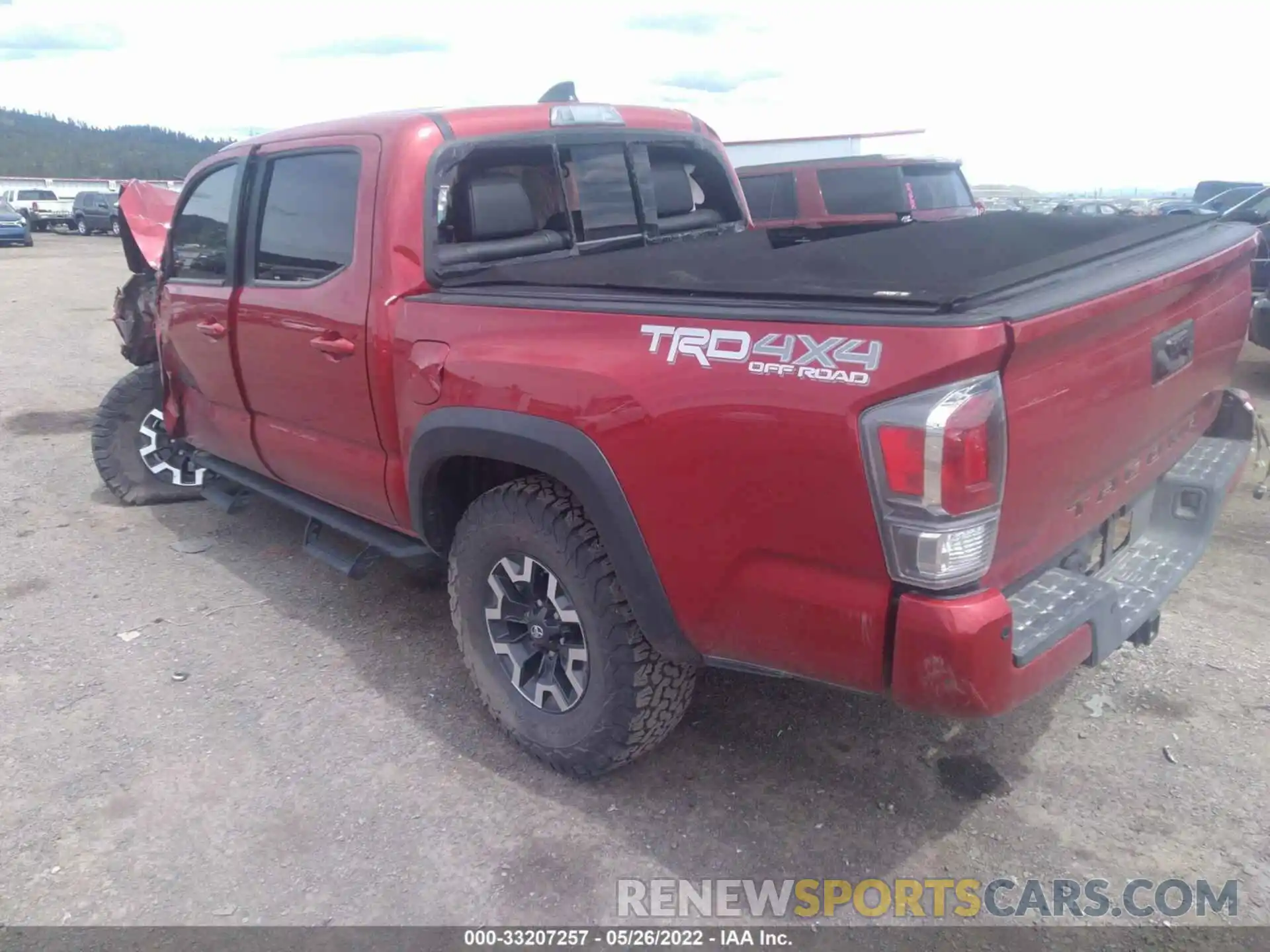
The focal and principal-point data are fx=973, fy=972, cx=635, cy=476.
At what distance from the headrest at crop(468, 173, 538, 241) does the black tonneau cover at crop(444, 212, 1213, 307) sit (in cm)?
15

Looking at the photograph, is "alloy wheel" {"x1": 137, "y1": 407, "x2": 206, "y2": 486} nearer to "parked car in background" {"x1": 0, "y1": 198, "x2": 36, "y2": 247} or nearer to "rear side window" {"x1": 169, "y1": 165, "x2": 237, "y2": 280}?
"rear side window" {"x1": 169, "y1": 165, "x2": 237, "y2": 280}

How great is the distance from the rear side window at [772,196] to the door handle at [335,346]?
7.24 meters

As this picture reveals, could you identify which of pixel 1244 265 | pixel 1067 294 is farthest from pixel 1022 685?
pixel 1244 265

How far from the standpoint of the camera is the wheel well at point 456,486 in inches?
130

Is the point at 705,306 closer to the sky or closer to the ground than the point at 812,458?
closer to the sky

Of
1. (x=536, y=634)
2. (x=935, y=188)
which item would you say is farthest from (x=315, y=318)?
(x=935, y=188)

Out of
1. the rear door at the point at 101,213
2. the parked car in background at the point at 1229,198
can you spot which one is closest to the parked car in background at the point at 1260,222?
the parked car in background at the point at 1229,198

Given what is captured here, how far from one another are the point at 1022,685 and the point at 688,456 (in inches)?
37.5

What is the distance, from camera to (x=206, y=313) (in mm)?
4363

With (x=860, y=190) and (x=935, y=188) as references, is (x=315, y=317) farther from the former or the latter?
(x=935, y=188)

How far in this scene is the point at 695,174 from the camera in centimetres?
448

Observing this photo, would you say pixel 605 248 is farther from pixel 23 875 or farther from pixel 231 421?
pixel 23 875

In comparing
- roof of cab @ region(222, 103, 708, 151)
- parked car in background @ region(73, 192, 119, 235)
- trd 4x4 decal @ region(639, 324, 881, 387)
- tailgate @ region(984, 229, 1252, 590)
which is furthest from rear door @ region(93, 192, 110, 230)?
tailgate @ region(984, 229, 1252, 590)

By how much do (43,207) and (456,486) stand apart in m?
44.3
